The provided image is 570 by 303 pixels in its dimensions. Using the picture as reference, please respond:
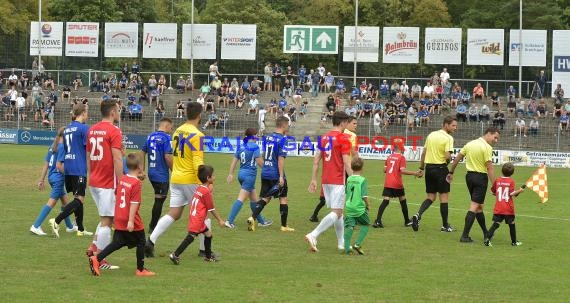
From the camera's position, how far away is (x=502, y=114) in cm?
4622

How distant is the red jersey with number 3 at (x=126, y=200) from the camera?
444 inches

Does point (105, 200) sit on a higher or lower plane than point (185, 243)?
higher

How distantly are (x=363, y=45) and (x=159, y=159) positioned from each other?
146 ft

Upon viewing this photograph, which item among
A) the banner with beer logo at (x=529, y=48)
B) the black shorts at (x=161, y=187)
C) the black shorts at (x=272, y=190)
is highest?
the banner with beer logo at (x=529, y=48)

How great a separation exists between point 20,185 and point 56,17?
54209 mm

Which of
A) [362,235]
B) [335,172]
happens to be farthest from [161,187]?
[362,235]

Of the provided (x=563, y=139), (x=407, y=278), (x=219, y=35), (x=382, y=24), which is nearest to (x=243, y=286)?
(x=407, y=278)

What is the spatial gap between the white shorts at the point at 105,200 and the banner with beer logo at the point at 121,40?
159 feet

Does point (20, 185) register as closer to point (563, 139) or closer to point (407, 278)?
point (407, 278)

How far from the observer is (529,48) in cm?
5594

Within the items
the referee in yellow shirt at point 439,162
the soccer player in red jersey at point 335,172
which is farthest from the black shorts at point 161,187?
the referee in yellow shirt at point 439,162

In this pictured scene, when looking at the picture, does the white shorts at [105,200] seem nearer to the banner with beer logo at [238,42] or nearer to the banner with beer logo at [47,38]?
the banner with beer logo at [238,42]

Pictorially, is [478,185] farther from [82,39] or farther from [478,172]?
[82,39]

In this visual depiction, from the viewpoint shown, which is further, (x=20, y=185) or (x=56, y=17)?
(x=56, y=17)
